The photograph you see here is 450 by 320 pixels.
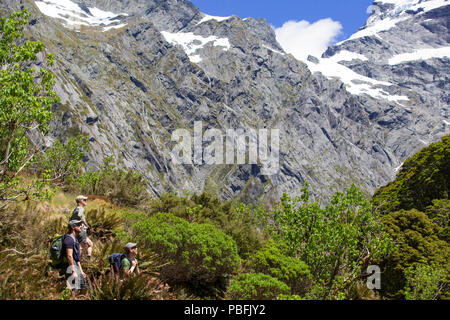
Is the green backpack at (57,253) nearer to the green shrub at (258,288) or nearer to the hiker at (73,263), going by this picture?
the hiker at (73,263)

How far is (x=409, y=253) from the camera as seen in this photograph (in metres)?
15.4

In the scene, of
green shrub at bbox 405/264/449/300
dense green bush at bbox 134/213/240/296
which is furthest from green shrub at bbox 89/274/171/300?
green shrub at bbox 405/264/449/300

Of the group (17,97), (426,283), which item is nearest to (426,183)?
(426,283)

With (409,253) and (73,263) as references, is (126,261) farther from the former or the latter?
(409,253)

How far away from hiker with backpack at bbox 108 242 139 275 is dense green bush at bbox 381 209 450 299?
12.0 m

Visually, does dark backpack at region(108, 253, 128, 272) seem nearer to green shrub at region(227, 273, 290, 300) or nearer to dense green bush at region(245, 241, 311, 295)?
green shrub at region(227, 273, 290, 300)

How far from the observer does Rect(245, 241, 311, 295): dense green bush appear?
971cm

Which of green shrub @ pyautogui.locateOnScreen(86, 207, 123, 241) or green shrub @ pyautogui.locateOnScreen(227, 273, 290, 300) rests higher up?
green shrub @ pyautogui.locateOnScreen(86, 207, 123, 241)

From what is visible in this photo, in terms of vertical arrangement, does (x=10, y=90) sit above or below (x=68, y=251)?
above

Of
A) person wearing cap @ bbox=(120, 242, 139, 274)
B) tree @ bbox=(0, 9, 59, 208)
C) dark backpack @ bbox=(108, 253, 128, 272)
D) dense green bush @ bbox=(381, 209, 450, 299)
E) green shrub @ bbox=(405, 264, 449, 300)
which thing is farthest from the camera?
dense green bush @ bbox=(381, 209, 450, 299)
